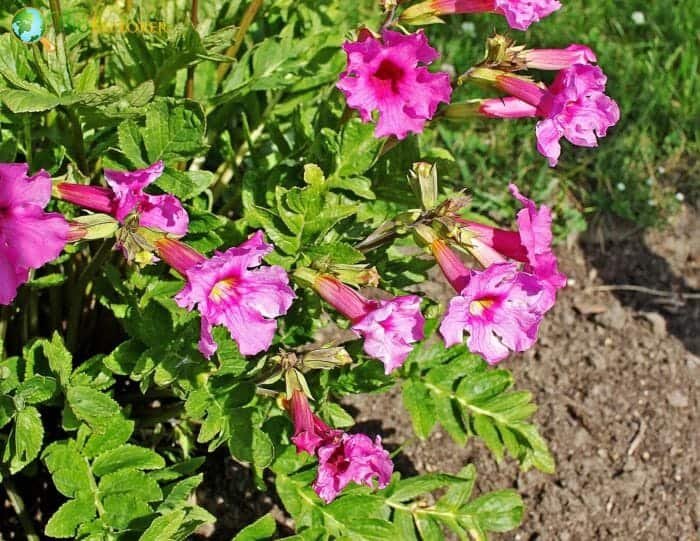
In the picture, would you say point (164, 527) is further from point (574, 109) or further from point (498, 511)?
point (574, 109)

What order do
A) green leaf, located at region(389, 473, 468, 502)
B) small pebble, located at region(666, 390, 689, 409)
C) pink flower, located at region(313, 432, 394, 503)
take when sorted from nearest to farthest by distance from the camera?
pink flower, located at region(313, 432, 394, 503) < green leaf, located at region(389, 473, 468, 502) < small pebble, located at region(666, 390, 689, 409)

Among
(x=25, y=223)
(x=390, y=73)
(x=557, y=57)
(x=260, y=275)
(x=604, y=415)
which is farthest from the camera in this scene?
(x=604, y=415)

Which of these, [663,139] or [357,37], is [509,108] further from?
[663,139]

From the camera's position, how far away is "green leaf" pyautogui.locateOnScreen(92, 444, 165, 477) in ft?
5.39

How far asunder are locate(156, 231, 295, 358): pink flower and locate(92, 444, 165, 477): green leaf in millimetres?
346

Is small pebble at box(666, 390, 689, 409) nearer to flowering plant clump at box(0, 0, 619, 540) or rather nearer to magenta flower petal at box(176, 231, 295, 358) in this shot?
flowering plant clump at box(0, 0, 619, 540)

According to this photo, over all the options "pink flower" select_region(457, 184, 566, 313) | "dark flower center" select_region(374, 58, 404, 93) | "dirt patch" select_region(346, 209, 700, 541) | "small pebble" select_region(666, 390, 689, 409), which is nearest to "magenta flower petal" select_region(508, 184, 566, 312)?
"pink flower" select_region(457, 184, 566, 313)

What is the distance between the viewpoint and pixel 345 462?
151 centimetres

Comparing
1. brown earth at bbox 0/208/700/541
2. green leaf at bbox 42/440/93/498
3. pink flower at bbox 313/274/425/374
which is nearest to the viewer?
pink flower at bbox 313/274/425/374

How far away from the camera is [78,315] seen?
190 centimetres

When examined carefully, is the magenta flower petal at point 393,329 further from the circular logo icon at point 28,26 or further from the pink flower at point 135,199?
the circular logo icon at point 28,26

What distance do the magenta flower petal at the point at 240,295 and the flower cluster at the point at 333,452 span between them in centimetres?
16

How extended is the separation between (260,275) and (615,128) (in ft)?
6.33
